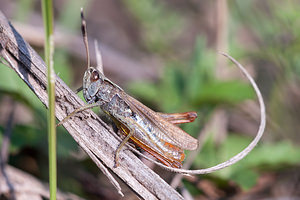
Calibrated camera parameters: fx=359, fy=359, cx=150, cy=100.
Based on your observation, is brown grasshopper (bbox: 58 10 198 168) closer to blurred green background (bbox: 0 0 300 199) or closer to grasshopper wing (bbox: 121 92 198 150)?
grasshopper wing (bbox: 121 92 198 150)

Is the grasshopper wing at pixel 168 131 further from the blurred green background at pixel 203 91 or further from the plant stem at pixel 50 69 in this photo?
the plant stem at pixel 50 69

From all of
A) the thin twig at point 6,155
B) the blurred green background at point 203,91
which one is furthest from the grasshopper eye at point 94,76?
the thin twig at point 6,155

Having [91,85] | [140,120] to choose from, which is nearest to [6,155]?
[91,85]

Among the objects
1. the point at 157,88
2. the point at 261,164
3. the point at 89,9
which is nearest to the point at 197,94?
the point at 157,88

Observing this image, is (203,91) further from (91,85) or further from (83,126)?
(83,126)

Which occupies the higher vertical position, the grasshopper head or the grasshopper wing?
the grasshopper head

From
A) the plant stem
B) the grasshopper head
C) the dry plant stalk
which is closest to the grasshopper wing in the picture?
the grasshopper head

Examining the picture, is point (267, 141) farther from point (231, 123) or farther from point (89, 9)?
point (89, 9)
